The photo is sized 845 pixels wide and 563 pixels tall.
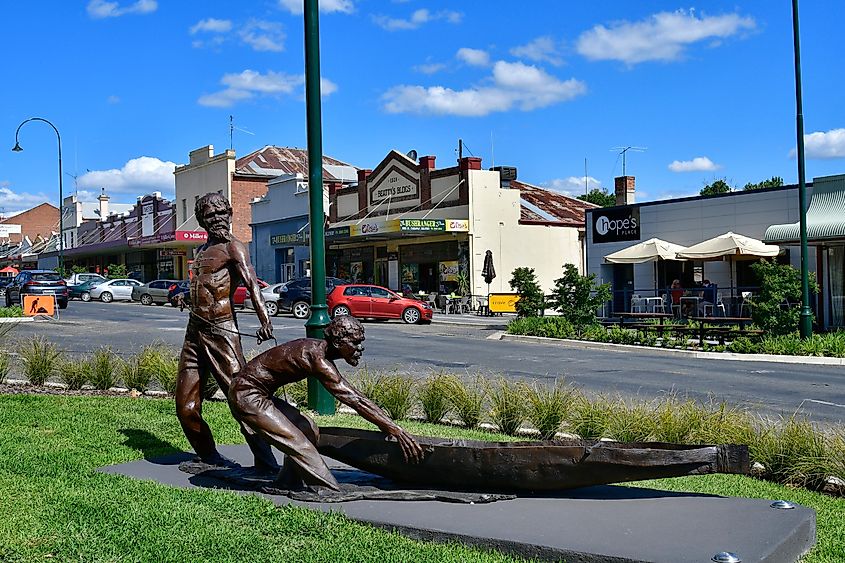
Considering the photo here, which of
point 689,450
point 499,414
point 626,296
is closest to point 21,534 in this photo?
point 689,450

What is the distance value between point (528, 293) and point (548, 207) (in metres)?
19.4

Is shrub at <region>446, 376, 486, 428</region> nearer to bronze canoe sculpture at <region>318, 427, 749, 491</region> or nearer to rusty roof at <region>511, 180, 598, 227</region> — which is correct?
bronze canoe sculpture at <region>318, 427, 749, 491</region>

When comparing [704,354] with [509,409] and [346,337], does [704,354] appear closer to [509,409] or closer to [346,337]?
[509,409]

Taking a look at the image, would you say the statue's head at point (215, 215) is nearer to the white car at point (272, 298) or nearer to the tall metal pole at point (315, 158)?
the tall metal pole at point (315, 158)

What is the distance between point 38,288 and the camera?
37.5 meters

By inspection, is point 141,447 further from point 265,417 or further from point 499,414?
point 499,414

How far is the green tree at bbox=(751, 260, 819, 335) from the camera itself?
20203mm

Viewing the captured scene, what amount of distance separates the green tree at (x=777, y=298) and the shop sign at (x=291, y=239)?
29.1 meters

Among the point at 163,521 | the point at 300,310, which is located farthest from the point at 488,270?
the point at 163,521

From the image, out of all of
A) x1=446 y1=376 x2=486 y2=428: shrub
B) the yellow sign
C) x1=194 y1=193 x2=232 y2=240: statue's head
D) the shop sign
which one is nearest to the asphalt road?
x1=446 y1=376 x2=486 y2=428: shrub

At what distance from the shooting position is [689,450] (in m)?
5.40

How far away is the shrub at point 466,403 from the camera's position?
9805 millimetres

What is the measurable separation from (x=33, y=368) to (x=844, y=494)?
10.3 meters

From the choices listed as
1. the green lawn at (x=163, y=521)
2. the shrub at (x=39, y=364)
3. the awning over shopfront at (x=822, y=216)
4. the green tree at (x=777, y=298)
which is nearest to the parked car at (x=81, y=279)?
the awning over shopfront at (x=822, y=216)
